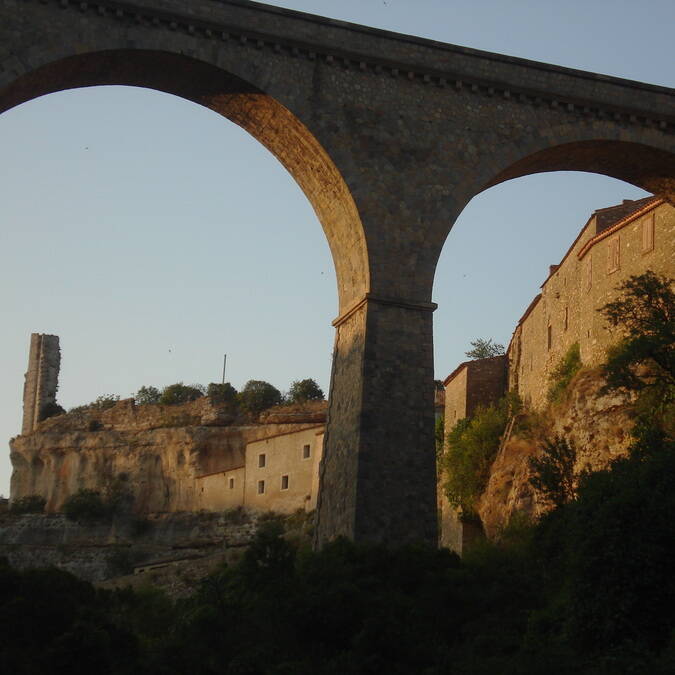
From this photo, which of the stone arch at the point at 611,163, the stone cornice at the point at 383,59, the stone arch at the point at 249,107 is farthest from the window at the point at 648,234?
the stone arch at the point at 249,107

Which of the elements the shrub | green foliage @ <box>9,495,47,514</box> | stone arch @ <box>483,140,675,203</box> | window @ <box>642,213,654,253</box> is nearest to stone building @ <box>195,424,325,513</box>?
the shrub

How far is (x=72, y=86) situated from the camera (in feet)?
58.1

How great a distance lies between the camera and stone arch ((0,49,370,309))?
1712 cm

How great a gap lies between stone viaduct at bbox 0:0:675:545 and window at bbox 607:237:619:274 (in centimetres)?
564

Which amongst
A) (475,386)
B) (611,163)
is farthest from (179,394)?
(611,163)

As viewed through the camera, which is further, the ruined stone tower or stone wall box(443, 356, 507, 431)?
the ruined stone tower

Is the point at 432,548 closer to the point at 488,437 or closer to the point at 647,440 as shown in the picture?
the point at 647,440

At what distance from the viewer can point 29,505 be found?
51.8m

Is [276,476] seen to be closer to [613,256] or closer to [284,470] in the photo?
[284,470]

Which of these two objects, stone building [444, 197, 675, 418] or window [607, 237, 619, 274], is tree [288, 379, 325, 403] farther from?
window [607, 237, 619, 274]

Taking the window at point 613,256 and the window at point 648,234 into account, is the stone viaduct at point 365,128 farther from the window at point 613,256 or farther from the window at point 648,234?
the window at point 613,256

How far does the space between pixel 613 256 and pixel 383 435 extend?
10.3 metres

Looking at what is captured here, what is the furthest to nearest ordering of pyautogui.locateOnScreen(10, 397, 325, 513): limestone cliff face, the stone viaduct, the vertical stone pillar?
pyautogui.locateOnScreen(10, 397, 325, 513): limestone cliff face
the stone viaduct
the vertical stone pillar

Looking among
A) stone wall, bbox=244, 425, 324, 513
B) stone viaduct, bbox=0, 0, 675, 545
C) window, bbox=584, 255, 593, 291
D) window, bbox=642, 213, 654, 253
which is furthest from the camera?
stone wall, bbox=244, 425, 324, 513
